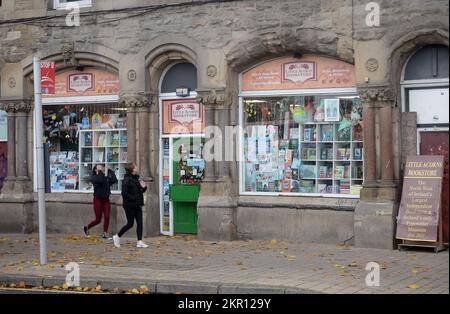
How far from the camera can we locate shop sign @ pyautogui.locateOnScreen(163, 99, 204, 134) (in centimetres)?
1820

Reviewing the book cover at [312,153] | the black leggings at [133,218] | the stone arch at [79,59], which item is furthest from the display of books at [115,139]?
the book cover at [312,153]

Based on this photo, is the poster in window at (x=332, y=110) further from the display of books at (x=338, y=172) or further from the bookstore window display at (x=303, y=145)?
the display of books at (x=338, y=172)

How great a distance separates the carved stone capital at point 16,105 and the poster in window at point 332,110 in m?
7.57

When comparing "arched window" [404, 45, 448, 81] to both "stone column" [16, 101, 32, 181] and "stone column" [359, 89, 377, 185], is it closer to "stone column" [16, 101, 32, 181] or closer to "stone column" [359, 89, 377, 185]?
"stone column" [359, 89, 377, 185]

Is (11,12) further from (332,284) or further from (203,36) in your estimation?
(332,284)

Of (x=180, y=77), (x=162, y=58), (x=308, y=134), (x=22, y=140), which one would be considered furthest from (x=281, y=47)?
(x=22, y=140)

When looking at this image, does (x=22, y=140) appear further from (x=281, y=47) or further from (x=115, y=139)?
(x=281, y=47)

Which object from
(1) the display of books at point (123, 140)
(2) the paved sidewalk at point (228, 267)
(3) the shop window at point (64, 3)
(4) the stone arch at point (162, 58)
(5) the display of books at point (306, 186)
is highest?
(3) the shop window at point (64, 3)

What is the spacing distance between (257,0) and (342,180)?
413 centimetres

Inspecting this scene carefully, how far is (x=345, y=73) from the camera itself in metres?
16.4

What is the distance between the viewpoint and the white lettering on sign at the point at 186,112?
1825cm

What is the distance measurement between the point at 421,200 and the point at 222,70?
5.12 metres
